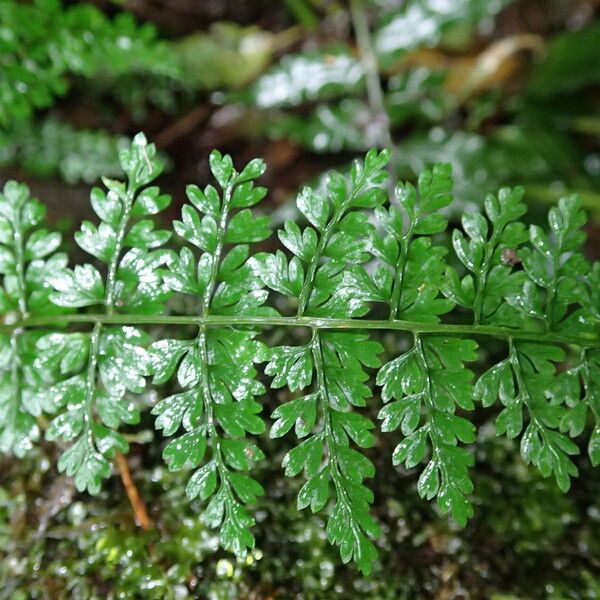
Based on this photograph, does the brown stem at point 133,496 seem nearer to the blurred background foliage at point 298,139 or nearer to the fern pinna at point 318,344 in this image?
the blurred background foliage at point 298,139

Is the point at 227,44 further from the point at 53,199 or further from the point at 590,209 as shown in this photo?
the point at 590,209

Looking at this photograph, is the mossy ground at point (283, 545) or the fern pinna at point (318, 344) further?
the mossy ground at point (283, 545)

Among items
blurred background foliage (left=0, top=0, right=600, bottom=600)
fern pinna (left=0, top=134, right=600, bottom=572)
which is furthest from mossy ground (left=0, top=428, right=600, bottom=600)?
fern pinna (left=0, top=134, right=600, bottom=572)

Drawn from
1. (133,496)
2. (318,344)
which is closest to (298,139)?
(318,344)

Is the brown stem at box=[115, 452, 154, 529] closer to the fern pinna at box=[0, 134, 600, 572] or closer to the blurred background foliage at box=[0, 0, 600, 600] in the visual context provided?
the blurred background foliage at box=[0, 0, 600, 600]

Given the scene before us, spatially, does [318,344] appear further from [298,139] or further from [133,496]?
[298,139]

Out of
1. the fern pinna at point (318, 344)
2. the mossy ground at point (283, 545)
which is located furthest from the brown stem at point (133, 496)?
the fern pinna at point (318, 344)

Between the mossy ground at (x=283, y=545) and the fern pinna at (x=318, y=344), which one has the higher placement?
the fern pinna at (x=318, y=344)

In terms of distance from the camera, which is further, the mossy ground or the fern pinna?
the mossy ground
